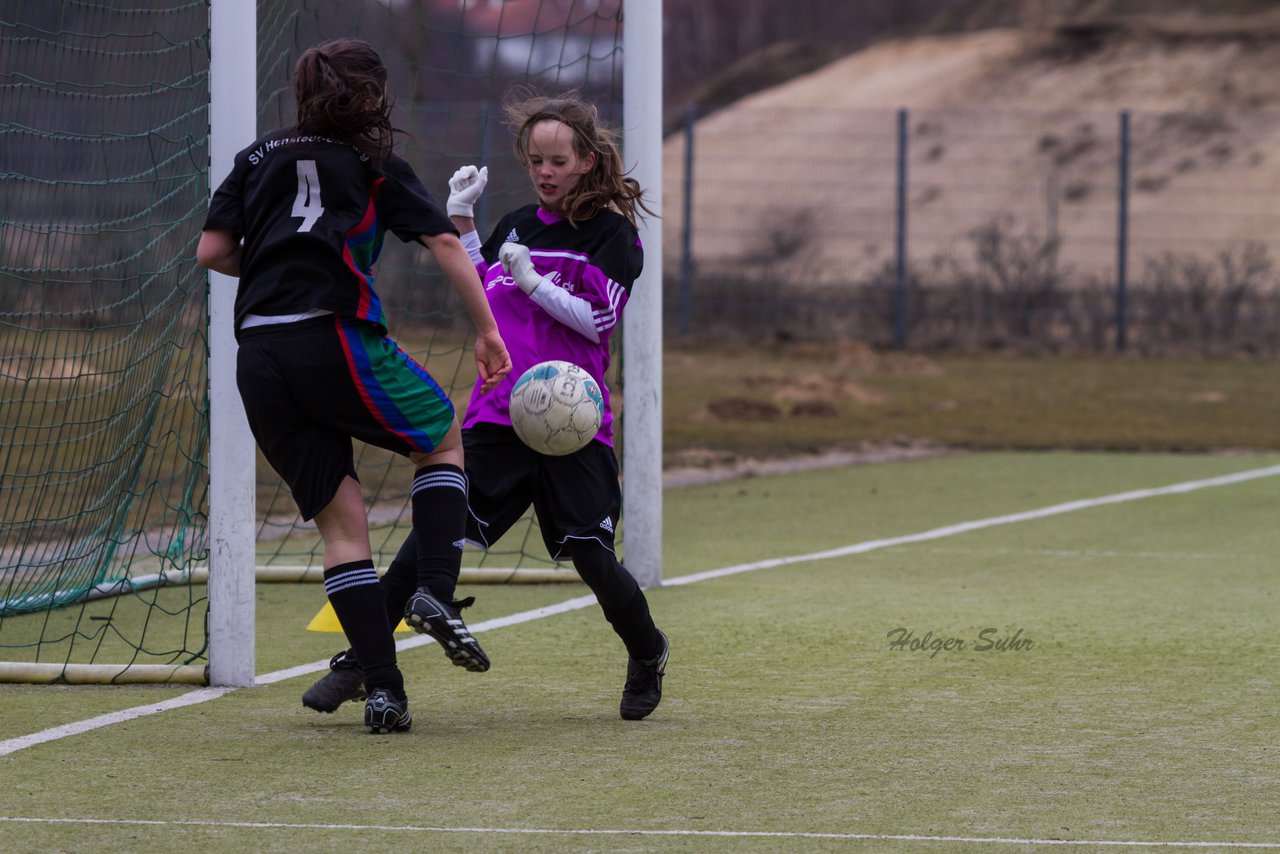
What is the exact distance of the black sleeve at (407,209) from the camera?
15.4 feet

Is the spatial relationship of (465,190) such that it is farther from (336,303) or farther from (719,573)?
(719,573)

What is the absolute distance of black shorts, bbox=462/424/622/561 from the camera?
16.7 feet

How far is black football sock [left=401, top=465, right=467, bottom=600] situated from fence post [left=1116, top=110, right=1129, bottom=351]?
64.9 ft

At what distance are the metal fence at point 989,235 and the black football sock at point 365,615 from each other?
1905 cm

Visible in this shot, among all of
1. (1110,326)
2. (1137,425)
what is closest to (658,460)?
(1137,425)

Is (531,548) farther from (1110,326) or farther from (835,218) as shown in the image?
(835,218)

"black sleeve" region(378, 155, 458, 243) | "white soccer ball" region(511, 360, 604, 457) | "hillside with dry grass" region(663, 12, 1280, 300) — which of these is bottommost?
"white soccer ball" region(511, 360, 604, 457)

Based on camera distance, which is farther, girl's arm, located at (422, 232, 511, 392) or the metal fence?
the metal fence

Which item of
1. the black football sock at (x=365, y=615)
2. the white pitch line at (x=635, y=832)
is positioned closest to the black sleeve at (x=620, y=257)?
the black football sock at (x=365, y=615)

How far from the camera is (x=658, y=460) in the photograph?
25.5 ft

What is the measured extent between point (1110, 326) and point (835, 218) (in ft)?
34.9

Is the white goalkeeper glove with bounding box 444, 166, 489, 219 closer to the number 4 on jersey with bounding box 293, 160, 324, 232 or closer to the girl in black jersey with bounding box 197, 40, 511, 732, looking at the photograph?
the girl in black jersey with bounding box 197, 40, 511, 732
